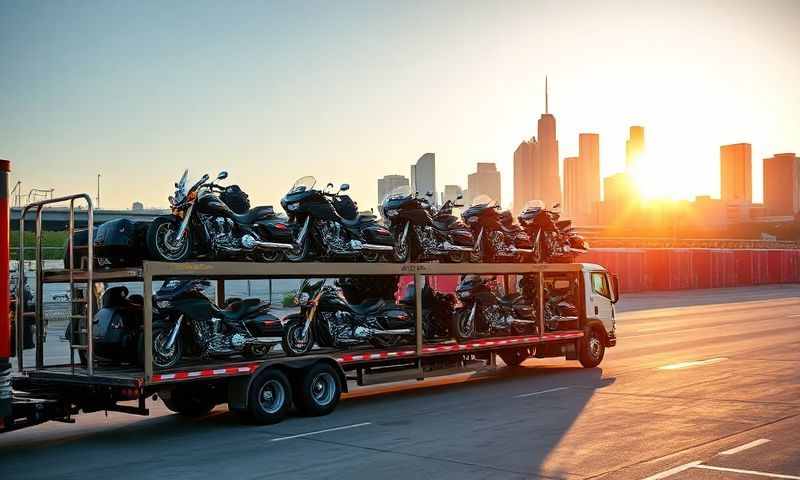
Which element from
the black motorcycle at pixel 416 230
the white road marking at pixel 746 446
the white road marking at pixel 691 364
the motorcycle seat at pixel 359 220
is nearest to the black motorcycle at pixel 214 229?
the motorcycle seat at pixel 359 220

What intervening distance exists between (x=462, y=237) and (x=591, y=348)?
4376 mm

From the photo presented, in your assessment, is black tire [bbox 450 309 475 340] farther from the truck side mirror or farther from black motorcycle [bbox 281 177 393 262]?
the truck side mirror

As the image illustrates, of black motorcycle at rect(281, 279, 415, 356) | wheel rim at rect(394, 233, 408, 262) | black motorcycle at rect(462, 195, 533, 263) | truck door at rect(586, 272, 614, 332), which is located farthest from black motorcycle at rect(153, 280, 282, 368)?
truck door at rect(586, 272, 614, 332)

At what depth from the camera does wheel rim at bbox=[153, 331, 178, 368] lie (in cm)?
1185

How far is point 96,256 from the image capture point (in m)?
12.3

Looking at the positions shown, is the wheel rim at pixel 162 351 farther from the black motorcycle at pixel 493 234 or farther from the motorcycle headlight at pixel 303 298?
the black motorcycle at pixel 493 234

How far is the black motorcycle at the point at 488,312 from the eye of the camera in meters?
17.0

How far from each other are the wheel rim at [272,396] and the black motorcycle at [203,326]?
1.60ft

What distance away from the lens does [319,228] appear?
14.7 m

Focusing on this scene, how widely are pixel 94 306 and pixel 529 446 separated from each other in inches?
236

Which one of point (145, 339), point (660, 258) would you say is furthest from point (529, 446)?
point (660, 258)

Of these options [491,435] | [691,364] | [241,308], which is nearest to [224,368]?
[241,308]

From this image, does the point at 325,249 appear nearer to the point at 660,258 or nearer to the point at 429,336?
the point at 429,336

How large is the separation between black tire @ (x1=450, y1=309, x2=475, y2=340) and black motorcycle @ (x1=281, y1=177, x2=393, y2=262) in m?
2.39
